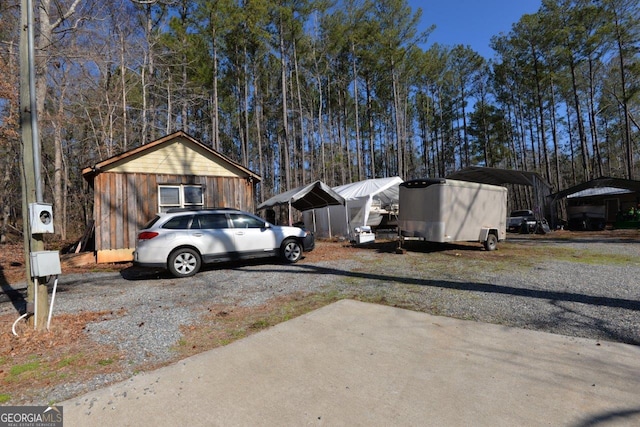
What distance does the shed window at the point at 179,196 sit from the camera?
11.3 metres

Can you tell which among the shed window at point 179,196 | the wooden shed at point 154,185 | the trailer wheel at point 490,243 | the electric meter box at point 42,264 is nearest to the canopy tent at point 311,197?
the wooden shed at point 154,185

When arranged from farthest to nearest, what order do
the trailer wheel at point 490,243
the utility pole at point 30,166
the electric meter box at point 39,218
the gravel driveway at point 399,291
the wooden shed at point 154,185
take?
the trailer wheel at point 490,243 < the wooden shed at point 154,185 < the gravel driveway at point 399,291 < the utility pole at point 30,166 < the electric meter box at point 39,218

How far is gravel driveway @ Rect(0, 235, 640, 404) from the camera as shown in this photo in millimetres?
4104

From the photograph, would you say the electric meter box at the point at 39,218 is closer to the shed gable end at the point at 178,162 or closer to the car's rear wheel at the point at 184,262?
the car's rear wheel at the point at 184,262

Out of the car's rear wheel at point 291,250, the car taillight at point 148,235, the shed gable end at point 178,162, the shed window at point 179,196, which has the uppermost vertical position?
the shed gable end at point 178,162

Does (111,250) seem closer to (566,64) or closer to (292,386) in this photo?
(292,386)

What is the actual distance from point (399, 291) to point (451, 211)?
571 cm

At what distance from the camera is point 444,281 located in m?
6.57

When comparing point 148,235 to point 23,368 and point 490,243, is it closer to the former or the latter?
point 23,368

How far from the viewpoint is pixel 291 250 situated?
948 cm

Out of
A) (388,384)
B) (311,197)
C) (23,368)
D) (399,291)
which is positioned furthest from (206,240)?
(311,197)

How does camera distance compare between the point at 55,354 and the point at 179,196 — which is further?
the point at 179,196

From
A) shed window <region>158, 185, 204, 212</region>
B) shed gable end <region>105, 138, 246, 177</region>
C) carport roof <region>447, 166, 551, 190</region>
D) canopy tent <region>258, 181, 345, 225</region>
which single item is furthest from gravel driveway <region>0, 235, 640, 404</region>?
carport roof <region>447, 166, 551, 190</region>

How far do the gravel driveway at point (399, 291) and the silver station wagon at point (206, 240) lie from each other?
39cm
